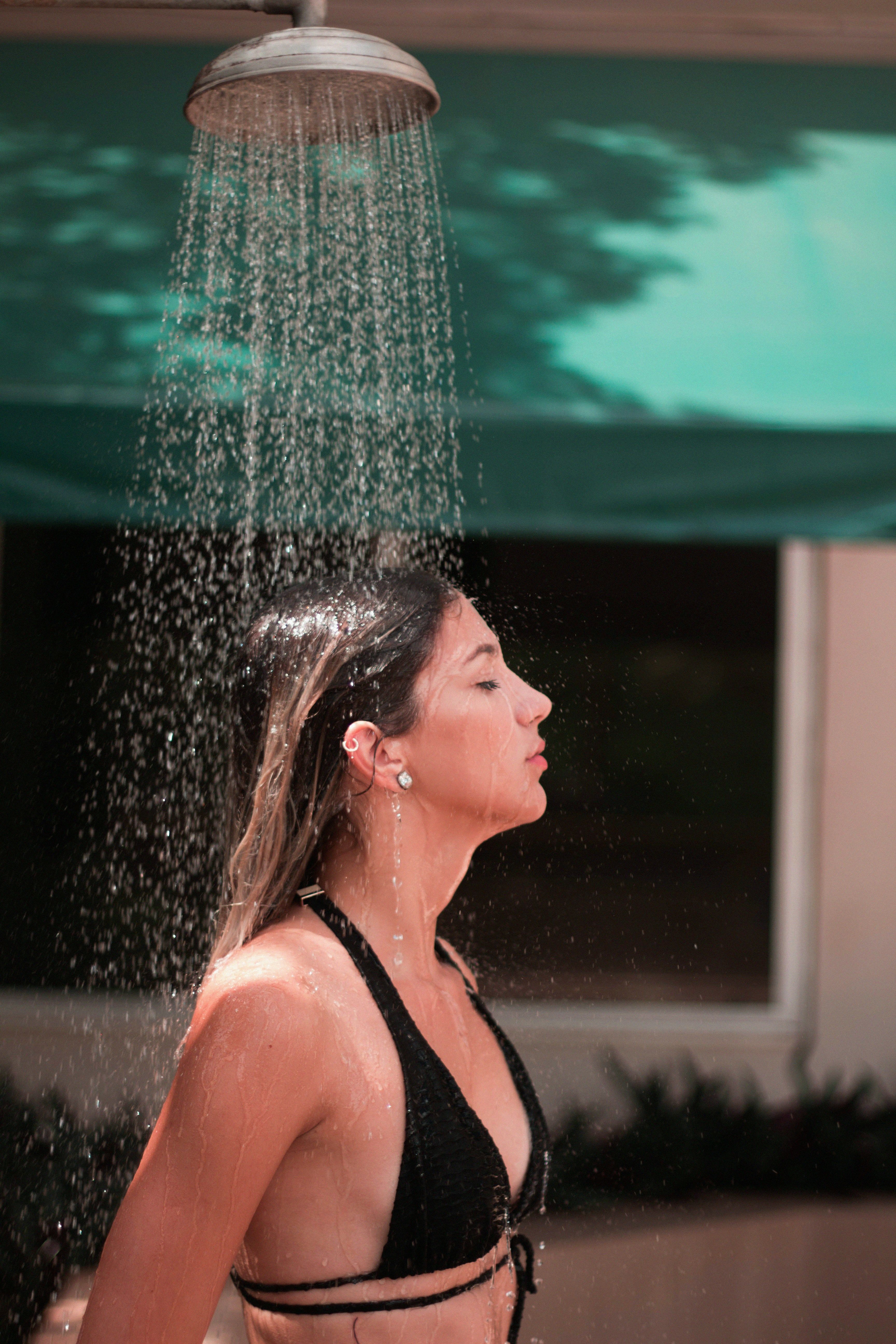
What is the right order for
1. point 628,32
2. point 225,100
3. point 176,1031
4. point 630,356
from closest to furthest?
point 225,100 < point 176,1031 < point 630,356 < point 628,32

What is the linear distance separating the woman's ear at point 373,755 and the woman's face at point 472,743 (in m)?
0.02

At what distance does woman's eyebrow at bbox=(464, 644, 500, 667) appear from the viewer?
1509 millimetres

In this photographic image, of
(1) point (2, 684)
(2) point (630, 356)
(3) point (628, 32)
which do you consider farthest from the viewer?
(3) point (628, 32)

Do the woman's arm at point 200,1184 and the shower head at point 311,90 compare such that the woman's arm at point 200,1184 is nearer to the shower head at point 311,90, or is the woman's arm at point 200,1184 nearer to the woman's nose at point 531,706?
the woman's nose at point 531,706

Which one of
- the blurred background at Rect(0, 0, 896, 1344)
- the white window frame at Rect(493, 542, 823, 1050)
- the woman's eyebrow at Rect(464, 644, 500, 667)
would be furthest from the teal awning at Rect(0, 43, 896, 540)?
the white window frame at Rect(493, 542, 823, 1050)

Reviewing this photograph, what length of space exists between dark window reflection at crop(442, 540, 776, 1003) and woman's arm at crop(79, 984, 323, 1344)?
0.83m

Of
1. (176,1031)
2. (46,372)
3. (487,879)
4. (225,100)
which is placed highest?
(225,100)

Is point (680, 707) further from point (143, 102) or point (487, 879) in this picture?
point (143, 102)

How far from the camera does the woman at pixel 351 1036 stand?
1.25 metres

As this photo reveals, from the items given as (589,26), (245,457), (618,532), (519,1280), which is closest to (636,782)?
(618,532)

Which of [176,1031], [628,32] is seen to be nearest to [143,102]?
[628,32]

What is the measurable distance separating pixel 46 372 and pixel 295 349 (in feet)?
1.79

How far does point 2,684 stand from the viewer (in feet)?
11.5

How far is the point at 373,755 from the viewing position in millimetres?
1480
